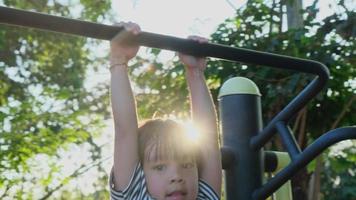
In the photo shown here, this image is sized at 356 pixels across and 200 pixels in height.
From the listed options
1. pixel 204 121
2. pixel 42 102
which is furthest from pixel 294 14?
pixel 204 121

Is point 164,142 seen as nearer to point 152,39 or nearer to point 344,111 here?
point 152,39

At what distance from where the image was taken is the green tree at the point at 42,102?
395 cm

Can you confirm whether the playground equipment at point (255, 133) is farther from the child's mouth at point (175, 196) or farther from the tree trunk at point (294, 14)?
the tree trunk at point (294, 14)

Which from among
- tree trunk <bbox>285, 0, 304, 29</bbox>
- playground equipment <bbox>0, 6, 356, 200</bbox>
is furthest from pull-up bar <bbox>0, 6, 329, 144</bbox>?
tree trunk <bbox>285, 0, 304, 29</bbox>

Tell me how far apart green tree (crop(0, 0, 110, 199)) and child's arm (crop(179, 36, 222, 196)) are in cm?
268

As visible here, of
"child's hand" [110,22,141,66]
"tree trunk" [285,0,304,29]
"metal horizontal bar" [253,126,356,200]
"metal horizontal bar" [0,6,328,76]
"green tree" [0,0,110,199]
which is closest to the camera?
"metal horizontal bar" [0,6,328,76]

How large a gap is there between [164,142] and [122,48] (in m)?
0.21

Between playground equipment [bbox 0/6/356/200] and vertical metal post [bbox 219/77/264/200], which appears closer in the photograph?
playground equipment [bbox 0/6/356/200]

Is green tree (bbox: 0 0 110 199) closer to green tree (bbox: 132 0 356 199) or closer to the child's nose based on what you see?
green tree (bbox: 132 0 356 199)

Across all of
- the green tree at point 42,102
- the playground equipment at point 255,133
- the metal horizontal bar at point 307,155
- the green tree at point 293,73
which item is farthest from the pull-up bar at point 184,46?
the green tree at point 42,102

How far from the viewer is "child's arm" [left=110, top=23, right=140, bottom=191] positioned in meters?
1.18

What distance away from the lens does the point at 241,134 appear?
142cm

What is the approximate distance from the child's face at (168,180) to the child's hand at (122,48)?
0.20m


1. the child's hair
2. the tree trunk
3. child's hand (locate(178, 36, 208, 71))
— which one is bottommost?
the child's hair
